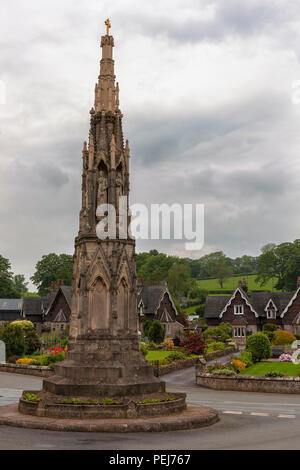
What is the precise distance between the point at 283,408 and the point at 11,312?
7009 centimetres

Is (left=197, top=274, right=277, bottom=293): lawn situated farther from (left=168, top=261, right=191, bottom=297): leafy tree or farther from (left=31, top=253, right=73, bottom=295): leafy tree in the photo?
(left=31, top=253, right=73, bottom=295): leafy tree

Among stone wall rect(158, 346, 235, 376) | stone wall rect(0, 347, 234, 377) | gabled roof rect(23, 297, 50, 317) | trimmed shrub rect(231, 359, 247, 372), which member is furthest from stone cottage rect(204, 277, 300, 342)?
gabled roof rect(23, 297, 50, 317)

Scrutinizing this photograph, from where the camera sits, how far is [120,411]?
15586 mm

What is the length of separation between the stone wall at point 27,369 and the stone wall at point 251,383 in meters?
12.1

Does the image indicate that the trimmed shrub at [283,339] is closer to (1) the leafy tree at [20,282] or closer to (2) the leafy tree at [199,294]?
(2) the leafy tree at [199,294]

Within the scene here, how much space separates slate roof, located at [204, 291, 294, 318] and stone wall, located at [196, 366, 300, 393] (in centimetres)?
3367

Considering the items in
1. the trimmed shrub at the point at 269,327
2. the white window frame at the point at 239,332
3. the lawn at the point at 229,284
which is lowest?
the white window frame at the point at 239,332

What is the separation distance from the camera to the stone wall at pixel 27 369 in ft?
118

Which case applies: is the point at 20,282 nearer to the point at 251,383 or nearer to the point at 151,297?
the point at 151,297

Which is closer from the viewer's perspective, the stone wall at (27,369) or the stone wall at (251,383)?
the stone wall at (251,383)

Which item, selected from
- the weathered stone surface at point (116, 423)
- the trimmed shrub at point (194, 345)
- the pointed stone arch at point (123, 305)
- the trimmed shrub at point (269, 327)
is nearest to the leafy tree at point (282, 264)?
the trimmed shrub at point (269, 327)

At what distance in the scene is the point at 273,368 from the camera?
3544 cm

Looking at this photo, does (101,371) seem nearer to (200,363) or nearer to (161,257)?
(200,363)
